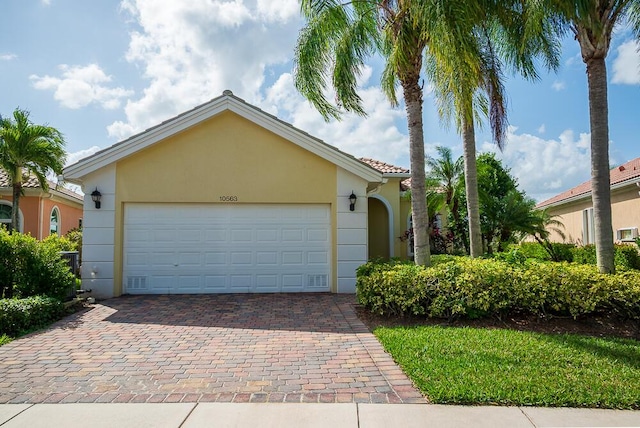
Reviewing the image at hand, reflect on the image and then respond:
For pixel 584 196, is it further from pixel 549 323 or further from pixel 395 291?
A: pixel 395 291

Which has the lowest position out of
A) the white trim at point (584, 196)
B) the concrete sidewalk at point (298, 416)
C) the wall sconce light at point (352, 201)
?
the concrete sidewalk at point (298, 416)

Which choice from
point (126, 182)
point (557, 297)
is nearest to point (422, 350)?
point (557, 297)

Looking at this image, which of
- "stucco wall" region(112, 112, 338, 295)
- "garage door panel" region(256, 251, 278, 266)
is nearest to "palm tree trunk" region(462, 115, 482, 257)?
"stucco wall" region(112, 112, 338, 295)

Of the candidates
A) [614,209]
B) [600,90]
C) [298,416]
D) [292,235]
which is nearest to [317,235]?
[292,235]

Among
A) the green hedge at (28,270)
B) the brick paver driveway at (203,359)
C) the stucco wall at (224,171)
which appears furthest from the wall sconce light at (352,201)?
the green hedge at (28,270)

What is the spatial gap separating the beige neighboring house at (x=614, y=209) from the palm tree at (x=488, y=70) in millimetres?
6464

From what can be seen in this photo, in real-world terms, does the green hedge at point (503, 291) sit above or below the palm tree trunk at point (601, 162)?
below

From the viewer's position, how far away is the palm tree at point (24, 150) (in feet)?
49.3

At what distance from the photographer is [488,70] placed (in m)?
10.4

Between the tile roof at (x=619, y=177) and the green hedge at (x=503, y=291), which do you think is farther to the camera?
the tile roof at (x=619, y=177)

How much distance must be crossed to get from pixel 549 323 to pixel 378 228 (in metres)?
10.0

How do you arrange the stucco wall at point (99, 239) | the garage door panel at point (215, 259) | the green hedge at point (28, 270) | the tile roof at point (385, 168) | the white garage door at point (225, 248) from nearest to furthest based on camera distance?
the green hedge at point (28, 270)
the stucco wall at point (99, 239)
the white garage door at point (225, 248)
the garage door panel at point (215, 259)
the tile roof at point (385, 168)

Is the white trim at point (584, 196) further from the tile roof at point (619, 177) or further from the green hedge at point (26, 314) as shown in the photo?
the green hedge at point (26, 314)

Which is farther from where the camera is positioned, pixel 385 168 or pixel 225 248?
pixel 385 168
